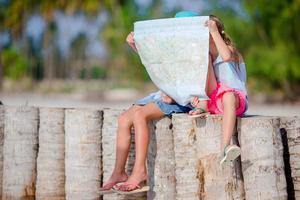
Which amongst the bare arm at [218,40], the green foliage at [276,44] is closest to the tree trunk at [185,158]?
the bare arm at [218,40]

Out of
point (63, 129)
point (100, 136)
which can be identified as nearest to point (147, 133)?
point (100, 136)

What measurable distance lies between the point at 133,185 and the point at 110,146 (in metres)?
0.53

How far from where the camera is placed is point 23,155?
5.05m

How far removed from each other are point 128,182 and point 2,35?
54.6 metres

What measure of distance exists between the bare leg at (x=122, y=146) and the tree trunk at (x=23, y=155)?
0.93 m

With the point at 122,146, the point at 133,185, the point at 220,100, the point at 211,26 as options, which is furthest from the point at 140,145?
the point at 211,26

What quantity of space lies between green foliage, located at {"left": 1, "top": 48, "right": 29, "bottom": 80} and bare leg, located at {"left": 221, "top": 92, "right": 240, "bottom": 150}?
193 feet

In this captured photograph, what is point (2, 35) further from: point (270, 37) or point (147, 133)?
point (147, 133)

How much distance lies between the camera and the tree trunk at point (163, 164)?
441 centimetres

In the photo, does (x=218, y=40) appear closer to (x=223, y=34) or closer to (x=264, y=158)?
(x=223, y=34)

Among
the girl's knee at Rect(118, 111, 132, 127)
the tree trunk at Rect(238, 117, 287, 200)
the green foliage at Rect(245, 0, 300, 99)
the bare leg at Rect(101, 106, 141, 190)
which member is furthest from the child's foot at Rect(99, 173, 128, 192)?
the green foliage at Rect(245, 0, 300, 99)

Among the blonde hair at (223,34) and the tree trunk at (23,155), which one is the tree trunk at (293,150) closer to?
the blonde hair at (223,34)

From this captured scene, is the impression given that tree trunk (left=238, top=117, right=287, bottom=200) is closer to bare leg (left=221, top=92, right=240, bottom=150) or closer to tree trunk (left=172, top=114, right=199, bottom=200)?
bare leg (left=221, top=92, right=240, bottom=150)

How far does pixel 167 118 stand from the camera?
175 inches
